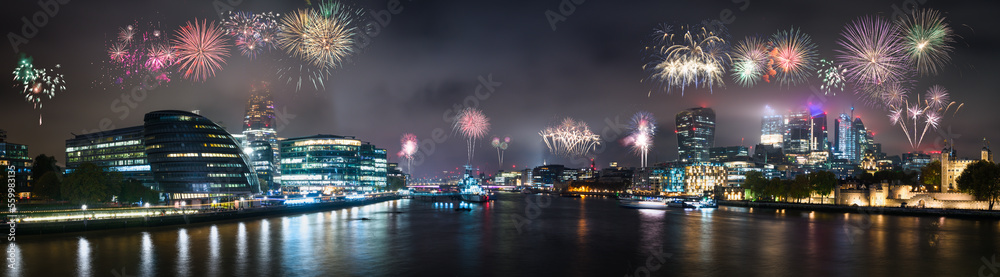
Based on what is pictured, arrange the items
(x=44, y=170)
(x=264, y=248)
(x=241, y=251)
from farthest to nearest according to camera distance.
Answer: (x=44, y=170), (x=264, y=248), (x=241, y=251)

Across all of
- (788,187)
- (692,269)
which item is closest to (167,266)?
(692,269)

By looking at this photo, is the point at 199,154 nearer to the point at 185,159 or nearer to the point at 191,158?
the point at 191,158

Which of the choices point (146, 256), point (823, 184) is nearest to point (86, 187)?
point (146, 256)

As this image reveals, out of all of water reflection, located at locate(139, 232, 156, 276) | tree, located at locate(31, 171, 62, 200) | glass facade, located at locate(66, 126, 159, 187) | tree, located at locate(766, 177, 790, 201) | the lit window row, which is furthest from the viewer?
tree, located at locate(766, 177, 790, 201)

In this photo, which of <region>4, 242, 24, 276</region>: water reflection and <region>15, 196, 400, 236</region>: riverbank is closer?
<region>4, 242, 24, 276</region>: water reflection

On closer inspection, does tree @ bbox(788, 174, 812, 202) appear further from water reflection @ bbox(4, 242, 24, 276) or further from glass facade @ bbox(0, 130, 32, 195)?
glass facade @ bbox(0, 130, 32, 195)

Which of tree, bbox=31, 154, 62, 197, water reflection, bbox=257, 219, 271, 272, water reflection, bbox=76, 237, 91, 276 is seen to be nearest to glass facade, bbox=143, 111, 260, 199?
tree, bbox=31, 154, 62, 197
